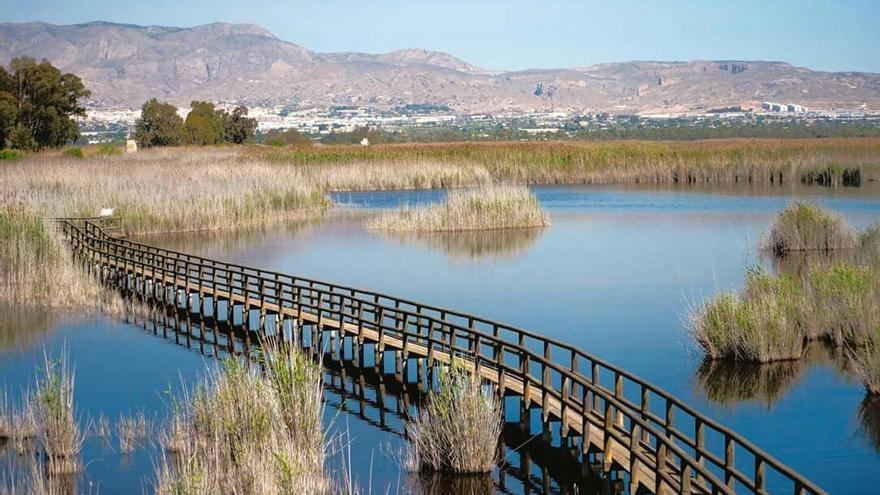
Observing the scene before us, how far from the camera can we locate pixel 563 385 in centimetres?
1428

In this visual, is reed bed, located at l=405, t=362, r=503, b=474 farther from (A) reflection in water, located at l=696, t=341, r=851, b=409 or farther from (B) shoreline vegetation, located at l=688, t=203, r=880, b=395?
(B) shoreline vegetation, located at l=688, t=203, r=880, b=395

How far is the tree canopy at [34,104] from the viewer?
60.1 metres

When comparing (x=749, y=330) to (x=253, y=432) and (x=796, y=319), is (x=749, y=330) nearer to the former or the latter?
(x=796, y=319)

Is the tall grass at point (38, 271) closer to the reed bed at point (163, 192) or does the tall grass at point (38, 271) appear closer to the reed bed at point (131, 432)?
the reed bed at point (163, 192)

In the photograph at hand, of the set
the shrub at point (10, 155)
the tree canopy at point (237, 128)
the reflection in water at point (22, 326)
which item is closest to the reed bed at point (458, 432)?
the reflection in water at point (22, 326)

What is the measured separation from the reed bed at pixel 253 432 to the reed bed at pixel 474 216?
2531 centimetres

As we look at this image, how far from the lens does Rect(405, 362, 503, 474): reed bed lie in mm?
13953

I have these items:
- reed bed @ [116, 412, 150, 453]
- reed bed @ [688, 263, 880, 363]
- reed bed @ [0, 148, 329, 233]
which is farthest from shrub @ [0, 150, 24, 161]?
reed bed @ [116, 412, 150, 453]

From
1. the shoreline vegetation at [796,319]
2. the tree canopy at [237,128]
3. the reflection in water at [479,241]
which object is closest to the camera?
the shoreline vegetation at [796,319]

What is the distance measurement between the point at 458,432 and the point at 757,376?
7391mm

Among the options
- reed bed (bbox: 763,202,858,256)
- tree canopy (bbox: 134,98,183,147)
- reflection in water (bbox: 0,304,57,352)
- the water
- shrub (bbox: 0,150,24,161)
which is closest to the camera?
the water

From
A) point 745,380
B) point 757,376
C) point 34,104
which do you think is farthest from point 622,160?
point 745,380

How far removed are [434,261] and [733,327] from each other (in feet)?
48.0

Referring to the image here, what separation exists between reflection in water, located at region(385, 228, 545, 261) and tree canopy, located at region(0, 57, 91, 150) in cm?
2882
